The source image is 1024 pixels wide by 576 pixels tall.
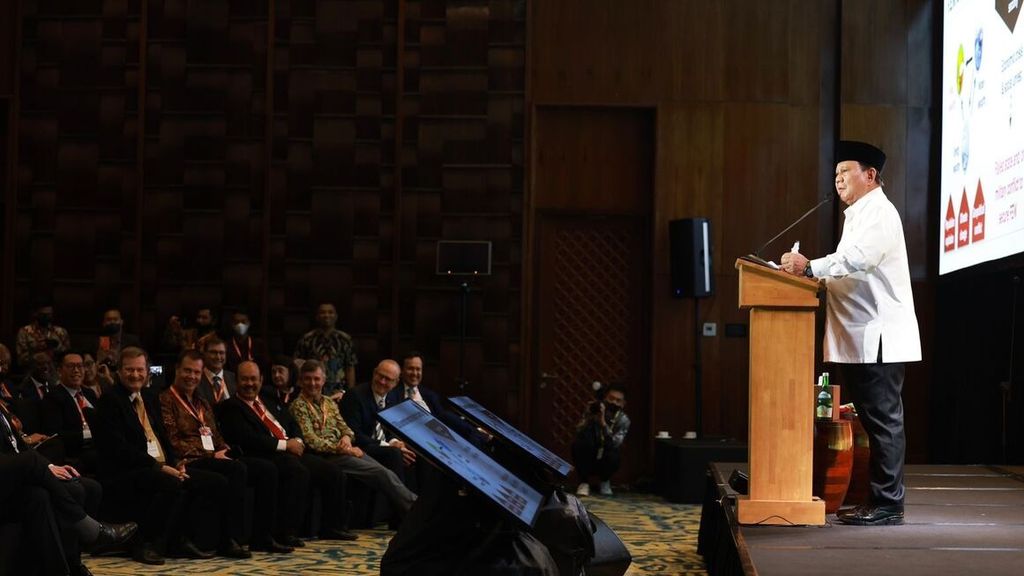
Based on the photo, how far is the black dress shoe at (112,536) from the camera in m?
5.48

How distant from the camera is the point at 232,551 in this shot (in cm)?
628

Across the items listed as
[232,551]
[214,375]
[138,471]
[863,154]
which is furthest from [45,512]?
[863,154]

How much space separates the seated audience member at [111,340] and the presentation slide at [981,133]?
5656 mm

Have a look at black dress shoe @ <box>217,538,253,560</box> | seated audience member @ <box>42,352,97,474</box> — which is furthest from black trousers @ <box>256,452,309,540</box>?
seated audience member @ <box>42,352,97,474</box>

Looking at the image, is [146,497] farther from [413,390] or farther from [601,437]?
[601,437]

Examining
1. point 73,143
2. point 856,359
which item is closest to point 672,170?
point 73,143

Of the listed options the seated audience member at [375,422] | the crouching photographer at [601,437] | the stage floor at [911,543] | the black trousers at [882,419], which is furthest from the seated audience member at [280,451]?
the black trousers at [882,419]

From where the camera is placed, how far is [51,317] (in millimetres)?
9586

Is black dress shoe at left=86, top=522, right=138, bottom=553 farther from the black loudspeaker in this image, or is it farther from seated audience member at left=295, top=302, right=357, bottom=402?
the black loudspeaker

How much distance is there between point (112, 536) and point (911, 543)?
3401 mm

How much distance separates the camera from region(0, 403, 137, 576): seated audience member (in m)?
5.11

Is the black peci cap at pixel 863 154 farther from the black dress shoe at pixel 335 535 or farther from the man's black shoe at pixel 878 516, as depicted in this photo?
the black dress shoe at pixel 335 535

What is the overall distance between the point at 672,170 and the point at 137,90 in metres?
4.27

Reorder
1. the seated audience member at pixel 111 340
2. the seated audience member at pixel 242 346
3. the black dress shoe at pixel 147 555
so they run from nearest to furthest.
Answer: the black dress shoe at pixel 147 555 → the seated audience member at pixel 111 340 → the seated audience member at pixel 242 346
